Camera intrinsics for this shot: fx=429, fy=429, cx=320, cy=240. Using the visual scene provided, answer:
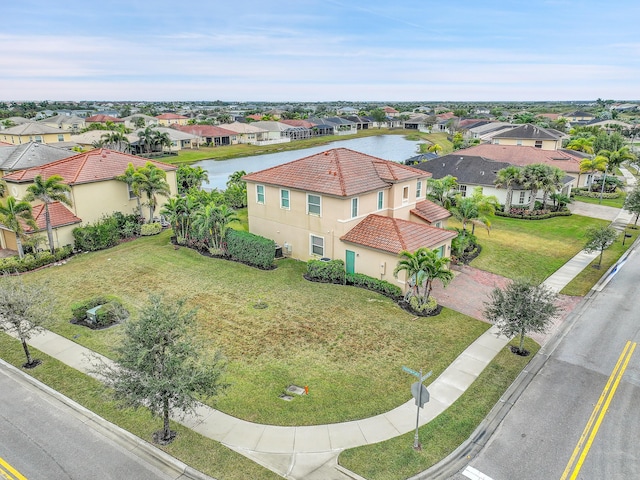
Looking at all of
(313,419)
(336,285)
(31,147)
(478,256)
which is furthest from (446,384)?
(31,147)

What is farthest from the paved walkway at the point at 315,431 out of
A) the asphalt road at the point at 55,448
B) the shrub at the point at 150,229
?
the shrub at the point at 150,229

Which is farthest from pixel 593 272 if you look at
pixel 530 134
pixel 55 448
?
pixel 530 134

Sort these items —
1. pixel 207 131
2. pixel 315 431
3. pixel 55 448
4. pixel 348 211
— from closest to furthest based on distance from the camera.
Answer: pixel 55 448, pixel 315 431, pixel 348 211, pixel 207 131

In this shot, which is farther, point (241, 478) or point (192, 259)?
point (192, 259)

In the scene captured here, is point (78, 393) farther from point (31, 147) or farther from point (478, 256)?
point (31, 147)

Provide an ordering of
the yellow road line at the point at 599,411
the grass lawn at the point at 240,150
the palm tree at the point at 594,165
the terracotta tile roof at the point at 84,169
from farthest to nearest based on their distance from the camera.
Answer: the grass lawn at the point at 240,150 < the palm tree at the point at 594,165 < the terracotta tile roof at the point at 84,169 < the yellow road line at the point at 599,411

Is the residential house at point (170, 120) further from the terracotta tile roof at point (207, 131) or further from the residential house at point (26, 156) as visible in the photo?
the residential house at point (26, 156)

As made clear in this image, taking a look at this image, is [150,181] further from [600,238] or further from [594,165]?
[594,165]
